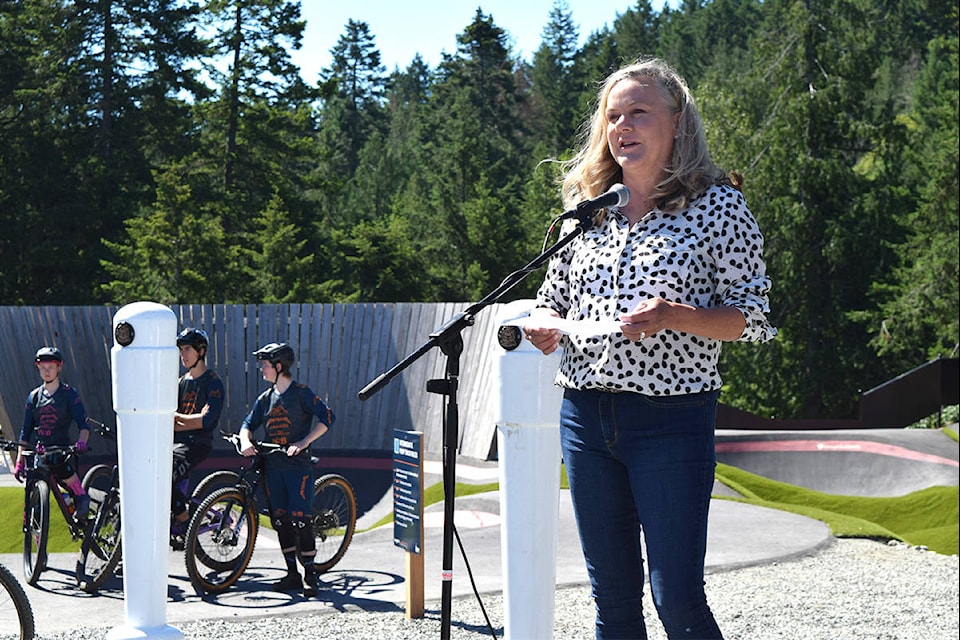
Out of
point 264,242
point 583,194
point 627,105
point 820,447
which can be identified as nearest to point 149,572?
point 583,194

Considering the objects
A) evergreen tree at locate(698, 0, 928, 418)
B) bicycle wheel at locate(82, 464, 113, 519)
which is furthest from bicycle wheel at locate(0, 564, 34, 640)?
evergreen tree at locate(698, 0, 928, 418)

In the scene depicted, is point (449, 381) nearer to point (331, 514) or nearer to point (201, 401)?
point (201, 401)

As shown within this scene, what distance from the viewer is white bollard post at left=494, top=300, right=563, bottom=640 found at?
338 centimetres

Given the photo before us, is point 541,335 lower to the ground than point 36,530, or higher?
higher

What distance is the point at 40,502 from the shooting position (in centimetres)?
679

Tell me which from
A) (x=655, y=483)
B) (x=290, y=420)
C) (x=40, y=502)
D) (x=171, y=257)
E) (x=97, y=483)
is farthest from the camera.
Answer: (x=171, y=257)

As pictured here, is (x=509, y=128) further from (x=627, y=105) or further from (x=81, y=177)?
(x=627, y=105)

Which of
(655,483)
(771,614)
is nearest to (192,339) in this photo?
(771,614)

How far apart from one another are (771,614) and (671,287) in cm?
386

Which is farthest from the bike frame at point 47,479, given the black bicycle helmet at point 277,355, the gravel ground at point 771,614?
the gravel ground at point 771,614

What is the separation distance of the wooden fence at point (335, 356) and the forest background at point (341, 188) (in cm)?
847

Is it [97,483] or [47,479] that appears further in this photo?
[97,483]

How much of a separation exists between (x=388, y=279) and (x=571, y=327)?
26347mm

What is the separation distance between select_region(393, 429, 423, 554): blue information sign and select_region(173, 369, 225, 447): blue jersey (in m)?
1.69
